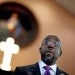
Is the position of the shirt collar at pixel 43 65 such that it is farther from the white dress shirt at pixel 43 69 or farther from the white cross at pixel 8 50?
the white cross at pixel 8 50

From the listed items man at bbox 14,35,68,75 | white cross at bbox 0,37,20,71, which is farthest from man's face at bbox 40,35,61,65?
white cross at bbox 0,37,20,71

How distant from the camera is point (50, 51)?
103cm

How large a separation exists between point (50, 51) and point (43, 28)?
15cm

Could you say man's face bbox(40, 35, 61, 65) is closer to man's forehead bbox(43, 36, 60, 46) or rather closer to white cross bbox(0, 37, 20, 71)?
man's forehead bbox(43, 36, 60, 46)

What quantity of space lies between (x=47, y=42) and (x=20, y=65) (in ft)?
0.50

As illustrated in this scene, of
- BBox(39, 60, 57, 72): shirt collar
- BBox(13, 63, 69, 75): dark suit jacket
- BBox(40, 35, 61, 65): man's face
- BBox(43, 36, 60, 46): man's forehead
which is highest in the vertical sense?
BBox(43, 36, 60, 46): man's forehead

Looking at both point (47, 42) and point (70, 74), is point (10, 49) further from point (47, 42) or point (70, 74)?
point (70, 74)

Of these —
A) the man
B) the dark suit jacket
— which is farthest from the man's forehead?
the dark suit jacket

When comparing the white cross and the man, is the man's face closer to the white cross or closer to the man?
the man

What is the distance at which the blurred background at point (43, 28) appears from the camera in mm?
1083

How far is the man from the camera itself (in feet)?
3.36

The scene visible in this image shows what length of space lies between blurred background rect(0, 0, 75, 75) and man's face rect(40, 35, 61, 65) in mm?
34

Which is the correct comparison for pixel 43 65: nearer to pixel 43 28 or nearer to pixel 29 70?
pixel 29 70

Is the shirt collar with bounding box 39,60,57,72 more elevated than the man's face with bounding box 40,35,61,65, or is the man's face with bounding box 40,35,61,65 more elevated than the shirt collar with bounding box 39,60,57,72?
the man's face with bounding box 40,35,61,65
